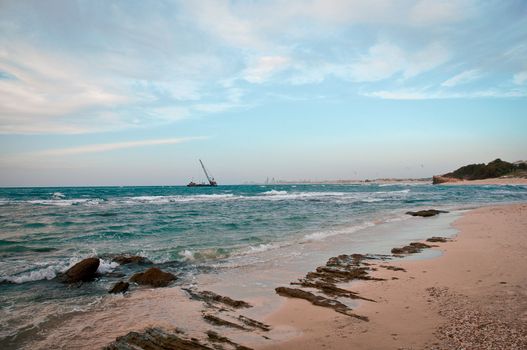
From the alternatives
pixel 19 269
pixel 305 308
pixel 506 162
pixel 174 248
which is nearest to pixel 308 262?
pixel 305 308

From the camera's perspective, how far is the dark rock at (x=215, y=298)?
258 inches

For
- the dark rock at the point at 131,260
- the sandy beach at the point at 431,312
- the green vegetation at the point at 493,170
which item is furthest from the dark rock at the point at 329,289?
the green vegetation at the point at 493,170

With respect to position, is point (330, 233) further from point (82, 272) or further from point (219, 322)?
point (219, 322)

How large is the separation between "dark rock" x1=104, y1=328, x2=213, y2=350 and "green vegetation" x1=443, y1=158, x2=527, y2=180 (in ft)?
395

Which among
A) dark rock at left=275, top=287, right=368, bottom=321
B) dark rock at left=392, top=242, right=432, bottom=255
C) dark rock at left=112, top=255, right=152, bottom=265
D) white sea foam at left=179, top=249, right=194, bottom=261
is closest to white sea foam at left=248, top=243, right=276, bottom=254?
white sea foam at left=179, top=249, right=194, bottom=261

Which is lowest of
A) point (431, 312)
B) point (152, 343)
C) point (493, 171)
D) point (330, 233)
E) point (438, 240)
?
point (330, 233)

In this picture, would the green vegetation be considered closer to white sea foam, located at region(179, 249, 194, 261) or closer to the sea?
the sea

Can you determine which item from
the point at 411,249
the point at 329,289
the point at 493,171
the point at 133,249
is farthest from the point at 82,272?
the point at 493,171

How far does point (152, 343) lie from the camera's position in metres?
4.29

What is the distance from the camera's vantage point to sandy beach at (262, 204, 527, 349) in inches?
179

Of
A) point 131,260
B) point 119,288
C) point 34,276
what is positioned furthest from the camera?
point 131,260

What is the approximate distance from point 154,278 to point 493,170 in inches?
4830

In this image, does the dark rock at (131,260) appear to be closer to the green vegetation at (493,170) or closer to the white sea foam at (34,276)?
the white sea foam at (34,276)

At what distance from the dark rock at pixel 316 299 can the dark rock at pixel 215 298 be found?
3.10ft
